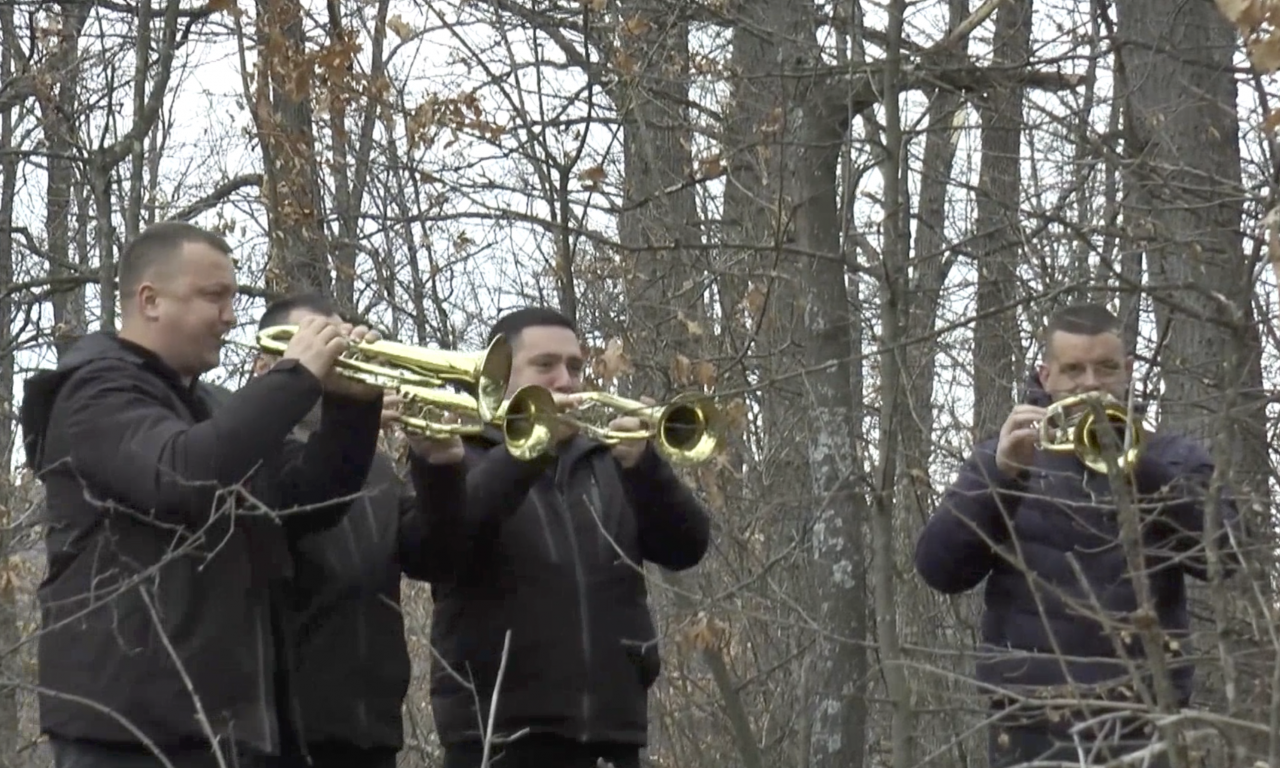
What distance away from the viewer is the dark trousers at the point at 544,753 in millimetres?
4945

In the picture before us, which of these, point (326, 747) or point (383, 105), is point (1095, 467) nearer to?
point (326, 747)

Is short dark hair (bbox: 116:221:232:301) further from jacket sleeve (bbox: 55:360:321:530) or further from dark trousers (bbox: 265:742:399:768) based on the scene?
dark trousers (bbox: 265:742:399:768)

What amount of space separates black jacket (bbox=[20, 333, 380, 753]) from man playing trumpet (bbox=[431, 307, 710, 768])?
679 mm

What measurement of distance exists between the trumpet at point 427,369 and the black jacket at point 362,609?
0.58 ft

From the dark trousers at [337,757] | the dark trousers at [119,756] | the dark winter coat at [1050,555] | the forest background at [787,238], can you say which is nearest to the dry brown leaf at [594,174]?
the forest background at [787,238]

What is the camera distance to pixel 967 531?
4922mm

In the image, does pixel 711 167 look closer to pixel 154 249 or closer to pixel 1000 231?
pixel 1000 231

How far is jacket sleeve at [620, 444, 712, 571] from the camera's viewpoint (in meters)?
5.12

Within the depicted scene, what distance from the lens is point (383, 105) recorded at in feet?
24.8

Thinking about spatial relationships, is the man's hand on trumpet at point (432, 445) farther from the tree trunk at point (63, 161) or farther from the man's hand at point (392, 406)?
the tree trunk at point (63, 161)

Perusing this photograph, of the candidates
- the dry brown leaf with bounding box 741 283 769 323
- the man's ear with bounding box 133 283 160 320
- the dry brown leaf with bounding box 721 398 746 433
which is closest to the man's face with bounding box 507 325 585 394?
the dry brown leaf with bounding box 721 398 746 433

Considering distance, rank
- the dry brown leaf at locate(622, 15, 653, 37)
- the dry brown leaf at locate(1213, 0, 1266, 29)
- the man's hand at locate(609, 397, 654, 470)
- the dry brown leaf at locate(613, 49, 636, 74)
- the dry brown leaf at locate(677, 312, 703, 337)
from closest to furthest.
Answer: the dry brown leaf at locate(1213, 0, 1266, 29) < the man's hand at locate(609, 397, 654, 470) < the dry brown leaf at locate(613, 49, 636, 74) < the dry brown leaf at locate(622, 15, 653, 37) < the dry brown leaf at locate(677, 312, 703, 337)

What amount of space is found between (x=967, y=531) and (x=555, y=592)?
3.36 feet

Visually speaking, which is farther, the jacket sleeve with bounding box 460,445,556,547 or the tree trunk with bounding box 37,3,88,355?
the tree trunk with bounding box 37,3,88,355
